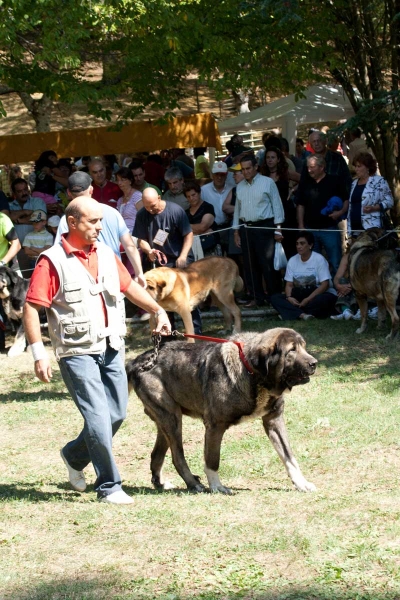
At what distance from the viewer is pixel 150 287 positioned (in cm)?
1067

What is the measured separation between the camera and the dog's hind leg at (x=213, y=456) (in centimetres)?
A: 632

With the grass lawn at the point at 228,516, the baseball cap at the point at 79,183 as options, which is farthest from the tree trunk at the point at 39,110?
the baseball cap at the point at 79,183

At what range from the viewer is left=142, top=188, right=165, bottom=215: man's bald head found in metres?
10.3

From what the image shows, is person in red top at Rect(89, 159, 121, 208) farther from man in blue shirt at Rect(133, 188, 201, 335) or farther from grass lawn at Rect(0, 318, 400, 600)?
grass lawn at Rect(0, 318, 400, 600)

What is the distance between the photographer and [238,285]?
40.9ft

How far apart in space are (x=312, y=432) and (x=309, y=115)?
39.9 ft

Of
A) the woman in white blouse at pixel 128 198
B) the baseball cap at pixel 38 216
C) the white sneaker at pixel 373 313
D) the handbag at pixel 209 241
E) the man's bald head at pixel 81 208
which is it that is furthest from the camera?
the baseball cap at pixel 38 216

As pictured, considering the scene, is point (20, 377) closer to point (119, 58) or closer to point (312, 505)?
point (312, 505)

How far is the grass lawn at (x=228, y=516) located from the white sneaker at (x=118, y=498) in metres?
0.07

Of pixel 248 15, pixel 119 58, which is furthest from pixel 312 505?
pixel 119 58

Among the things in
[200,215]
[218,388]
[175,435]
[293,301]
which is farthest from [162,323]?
[200,215]

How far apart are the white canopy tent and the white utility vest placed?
523 inches

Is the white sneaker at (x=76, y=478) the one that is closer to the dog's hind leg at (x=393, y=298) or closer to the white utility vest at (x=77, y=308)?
the white utility vest at (x=77, y=308)

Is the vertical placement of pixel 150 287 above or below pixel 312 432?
above
